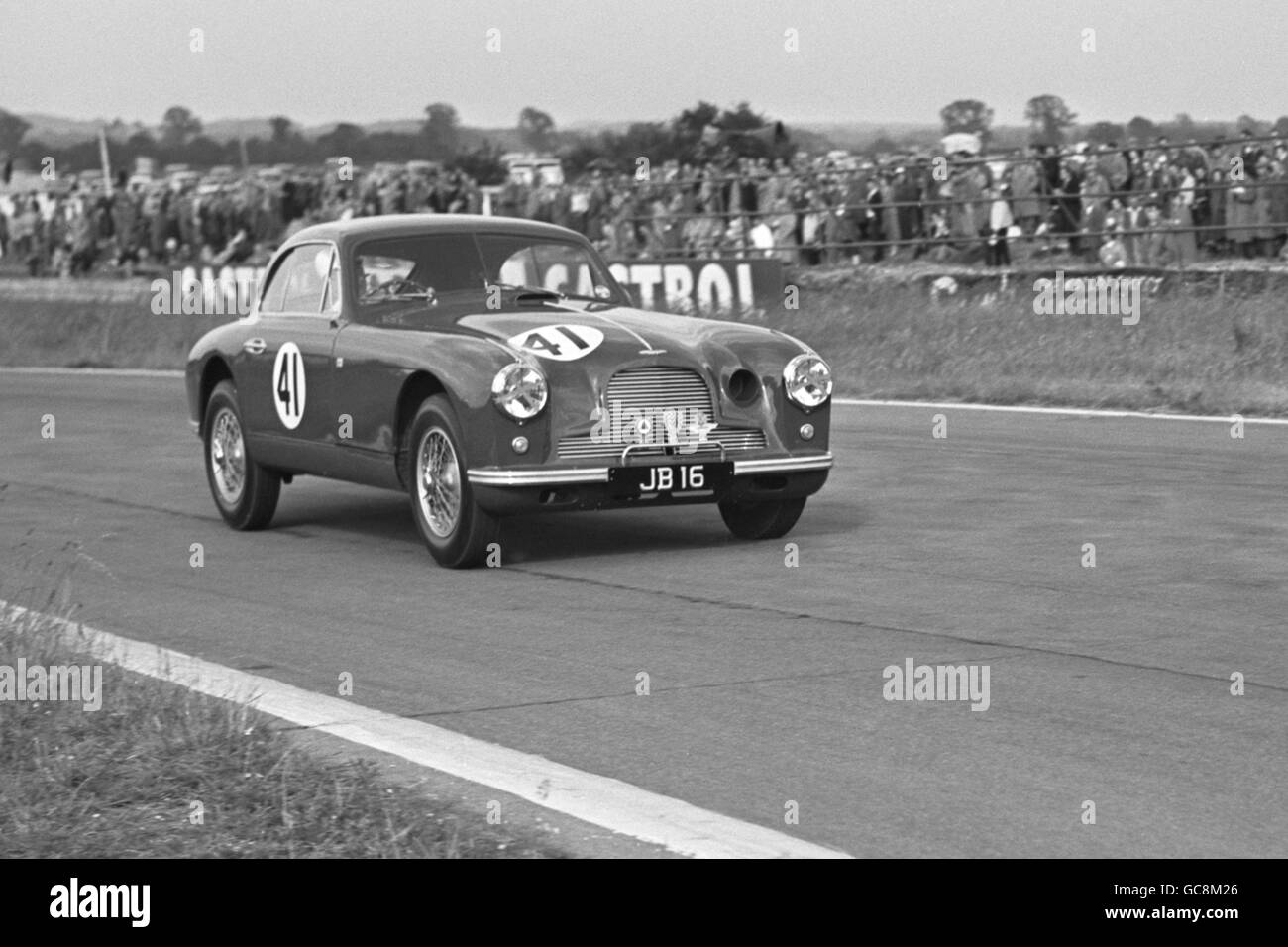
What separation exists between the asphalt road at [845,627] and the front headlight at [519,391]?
76cm

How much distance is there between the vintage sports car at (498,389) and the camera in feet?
32.0

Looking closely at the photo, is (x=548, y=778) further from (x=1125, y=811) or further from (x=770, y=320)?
(x=770, y=320)

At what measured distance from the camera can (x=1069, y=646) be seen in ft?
25.4

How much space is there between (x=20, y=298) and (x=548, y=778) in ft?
102

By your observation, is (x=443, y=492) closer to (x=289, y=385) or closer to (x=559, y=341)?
(x=559, y=341)

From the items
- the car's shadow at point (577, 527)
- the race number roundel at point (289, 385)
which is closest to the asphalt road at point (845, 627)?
the car's shadow at point (577, 527)

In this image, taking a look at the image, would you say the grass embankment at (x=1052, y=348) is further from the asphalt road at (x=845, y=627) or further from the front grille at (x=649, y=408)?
the front grille at (x=649, y=408)

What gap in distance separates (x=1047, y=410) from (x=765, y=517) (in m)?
7.38

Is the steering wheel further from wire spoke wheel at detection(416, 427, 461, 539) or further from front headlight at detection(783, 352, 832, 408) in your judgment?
front headlight at detection(783, 352, 832, 408)

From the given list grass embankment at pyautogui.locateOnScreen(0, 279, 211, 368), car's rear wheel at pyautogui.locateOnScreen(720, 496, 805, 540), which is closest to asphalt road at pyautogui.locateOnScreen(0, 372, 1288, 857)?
car's rear wheel at pyautogui.locateOnScreen(720, 496, 805, 540)

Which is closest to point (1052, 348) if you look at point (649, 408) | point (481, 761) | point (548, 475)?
point (649, 408)

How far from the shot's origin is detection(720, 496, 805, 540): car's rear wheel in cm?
1076

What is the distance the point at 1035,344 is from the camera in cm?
2056
